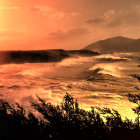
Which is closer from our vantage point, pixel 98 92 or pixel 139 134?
pixel 139 134

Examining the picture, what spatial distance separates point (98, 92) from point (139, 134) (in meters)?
5.35

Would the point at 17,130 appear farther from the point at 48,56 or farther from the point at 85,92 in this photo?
the point at 48,56

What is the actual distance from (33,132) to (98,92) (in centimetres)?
582

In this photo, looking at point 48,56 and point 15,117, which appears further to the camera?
point 48,56

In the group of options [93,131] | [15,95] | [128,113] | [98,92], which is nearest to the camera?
[93,131]

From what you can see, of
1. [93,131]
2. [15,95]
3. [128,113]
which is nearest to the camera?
[93,131]

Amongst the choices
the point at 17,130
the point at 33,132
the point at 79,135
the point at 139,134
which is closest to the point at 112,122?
the point at 139,134

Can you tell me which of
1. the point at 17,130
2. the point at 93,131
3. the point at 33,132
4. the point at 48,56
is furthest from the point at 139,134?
the point at 48,56

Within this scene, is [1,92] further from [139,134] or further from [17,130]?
[139,134]

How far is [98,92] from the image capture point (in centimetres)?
737

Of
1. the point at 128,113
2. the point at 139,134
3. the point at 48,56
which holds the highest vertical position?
the point at 48,56

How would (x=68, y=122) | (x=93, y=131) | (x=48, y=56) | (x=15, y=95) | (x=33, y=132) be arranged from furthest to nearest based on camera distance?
(x=48, y=56)
(x=15, y=95)
(x=68, y=122)
(x=93, y=131)
(x=33, y=132)

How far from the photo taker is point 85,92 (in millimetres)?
7500

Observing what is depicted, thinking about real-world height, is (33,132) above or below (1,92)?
above
